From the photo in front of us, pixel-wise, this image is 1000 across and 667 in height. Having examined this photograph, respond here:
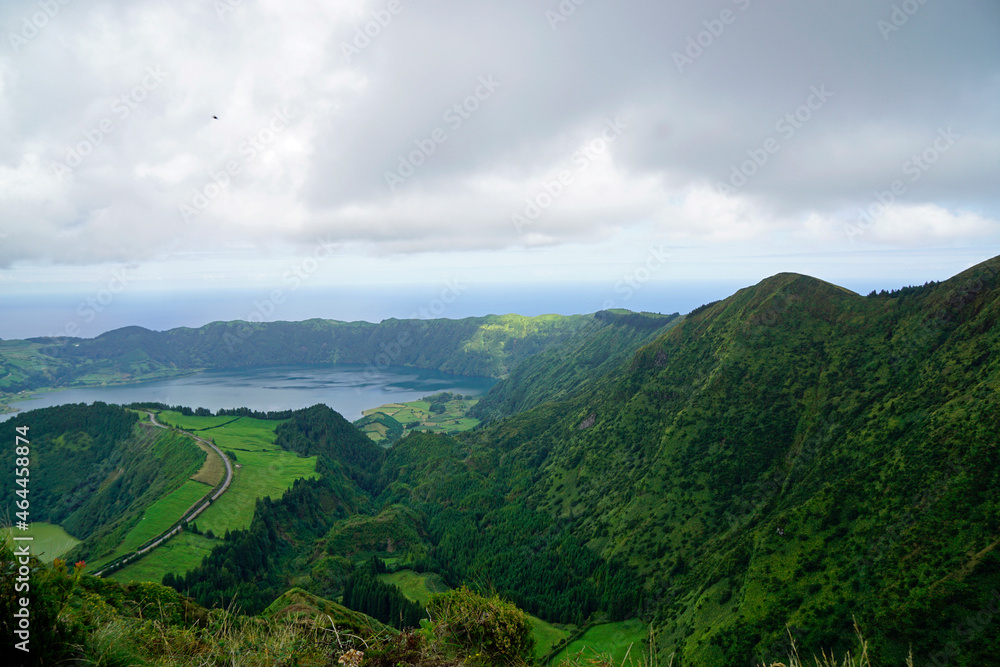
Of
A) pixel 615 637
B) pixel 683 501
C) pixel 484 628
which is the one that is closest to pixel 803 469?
pixel 683 501

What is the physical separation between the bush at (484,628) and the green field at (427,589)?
5738cm

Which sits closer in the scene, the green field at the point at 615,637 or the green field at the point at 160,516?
the green field at the point at 615,637

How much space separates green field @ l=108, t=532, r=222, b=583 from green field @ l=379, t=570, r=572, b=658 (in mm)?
29992

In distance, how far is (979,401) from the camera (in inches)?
2079

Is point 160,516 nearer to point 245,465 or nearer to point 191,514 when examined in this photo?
point 191,514

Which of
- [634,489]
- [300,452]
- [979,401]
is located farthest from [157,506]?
[979,401]

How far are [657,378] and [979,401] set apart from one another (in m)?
69.0

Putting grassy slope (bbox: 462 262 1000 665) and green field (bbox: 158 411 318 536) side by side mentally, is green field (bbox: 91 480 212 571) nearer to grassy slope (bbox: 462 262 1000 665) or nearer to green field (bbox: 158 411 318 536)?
green field (bbox: 158 411 318 536)

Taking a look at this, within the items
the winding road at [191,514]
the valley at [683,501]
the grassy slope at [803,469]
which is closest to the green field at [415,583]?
the valley at [683,501]

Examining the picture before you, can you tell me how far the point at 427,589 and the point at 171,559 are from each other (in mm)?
40592

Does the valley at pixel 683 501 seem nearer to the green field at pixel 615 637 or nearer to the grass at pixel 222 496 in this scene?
the green field at pixel 615 637

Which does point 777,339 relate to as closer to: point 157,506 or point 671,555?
point 671,555

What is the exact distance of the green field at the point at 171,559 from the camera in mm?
63719

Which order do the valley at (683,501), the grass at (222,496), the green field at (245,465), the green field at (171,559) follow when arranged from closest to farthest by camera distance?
1. the valley at (683,501)
2. the green field at (171,559)
3. the grass at (222,496)
4. the green field at (245,465)
